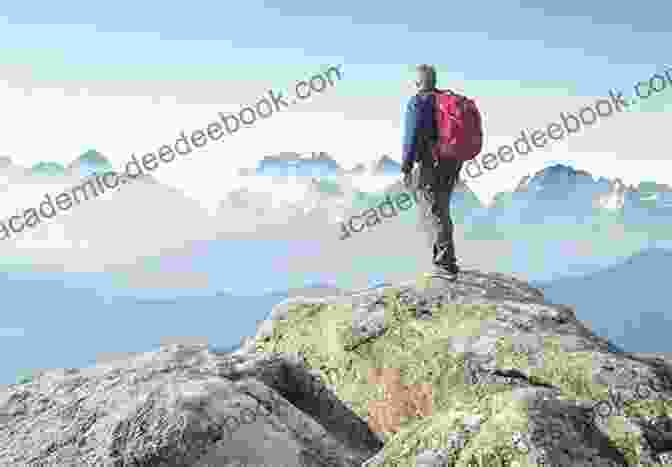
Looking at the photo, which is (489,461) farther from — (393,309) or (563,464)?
(393,309)

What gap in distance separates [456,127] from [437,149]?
2.04 ft

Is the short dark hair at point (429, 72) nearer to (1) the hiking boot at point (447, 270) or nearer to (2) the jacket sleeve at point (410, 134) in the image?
(2) the jacket sleeve at point (410, 134)

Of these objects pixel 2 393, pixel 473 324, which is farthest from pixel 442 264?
pixel 2 393

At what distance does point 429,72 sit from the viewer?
16.5 m

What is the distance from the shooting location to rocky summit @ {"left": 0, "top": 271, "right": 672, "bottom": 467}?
7.19 meters

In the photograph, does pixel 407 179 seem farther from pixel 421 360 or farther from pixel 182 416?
pixel 182 416

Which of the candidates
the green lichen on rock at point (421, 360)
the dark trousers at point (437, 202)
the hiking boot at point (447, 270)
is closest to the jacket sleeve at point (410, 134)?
the dark trousers at point (437, 202)

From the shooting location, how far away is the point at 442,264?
17.0m

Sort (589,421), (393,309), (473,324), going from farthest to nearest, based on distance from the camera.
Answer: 1. (393,309)
2. (473,324)
3. (589,421)

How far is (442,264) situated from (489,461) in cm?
1037

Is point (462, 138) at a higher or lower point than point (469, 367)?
higher

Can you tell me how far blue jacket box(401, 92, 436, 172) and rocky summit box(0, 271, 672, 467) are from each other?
2682mm

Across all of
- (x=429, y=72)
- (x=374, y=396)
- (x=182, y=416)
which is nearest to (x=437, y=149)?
(x=429, y=72)

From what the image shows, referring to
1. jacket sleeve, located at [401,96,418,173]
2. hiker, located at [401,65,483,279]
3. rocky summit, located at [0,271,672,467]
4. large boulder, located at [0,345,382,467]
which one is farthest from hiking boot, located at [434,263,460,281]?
large boulder, located at [0,345,382,467]
